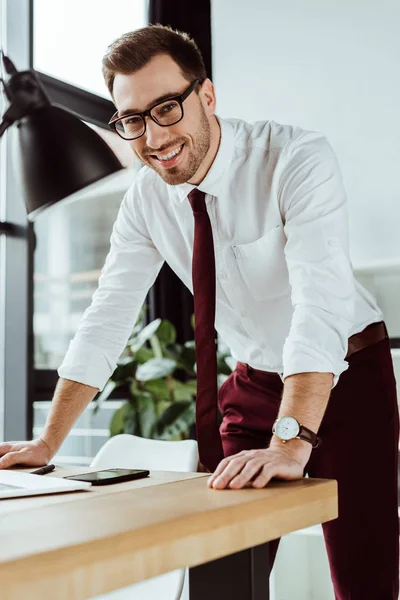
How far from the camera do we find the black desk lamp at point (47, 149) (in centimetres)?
139

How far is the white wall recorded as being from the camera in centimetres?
331

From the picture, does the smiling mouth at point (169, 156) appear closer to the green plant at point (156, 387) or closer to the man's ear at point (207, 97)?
the man's ear at point (207, 97)

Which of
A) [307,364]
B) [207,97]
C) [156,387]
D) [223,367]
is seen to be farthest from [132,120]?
[156,387]

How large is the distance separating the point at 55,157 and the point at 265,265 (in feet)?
1.68

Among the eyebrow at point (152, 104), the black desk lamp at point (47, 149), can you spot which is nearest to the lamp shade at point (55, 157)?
the black desk lamp at point (47, 149)

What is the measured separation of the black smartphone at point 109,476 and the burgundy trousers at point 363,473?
0.55 metres

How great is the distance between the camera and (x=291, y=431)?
3.68 feet

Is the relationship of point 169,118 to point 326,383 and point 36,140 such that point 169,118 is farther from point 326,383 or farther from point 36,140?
point 326,383

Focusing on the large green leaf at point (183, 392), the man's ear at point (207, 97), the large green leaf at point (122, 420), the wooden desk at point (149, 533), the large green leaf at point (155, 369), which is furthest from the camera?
the large green leaf at point (183, 392)

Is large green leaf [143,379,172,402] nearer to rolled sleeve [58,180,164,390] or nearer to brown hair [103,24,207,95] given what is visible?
rolled sleeve [58,180,164,390]

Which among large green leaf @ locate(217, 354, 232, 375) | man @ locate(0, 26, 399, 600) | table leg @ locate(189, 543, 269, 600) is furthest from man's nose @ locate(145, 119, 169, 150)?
large green leaf @ locate(217, 354, 232, 375)

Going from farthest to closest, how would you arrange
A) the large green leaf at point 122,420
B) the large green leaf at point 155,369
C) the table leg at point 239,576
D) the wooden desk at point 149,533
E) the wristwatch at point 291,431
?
the large green leaf at point 122,420, the large green leaf at point 155,369, the wristwatch at point 291,431, the table leg at point 239,576, the wooden desk at point 149,533

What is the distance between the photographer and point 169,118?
1.54 metres

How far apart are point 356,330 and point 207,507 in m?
0.89
